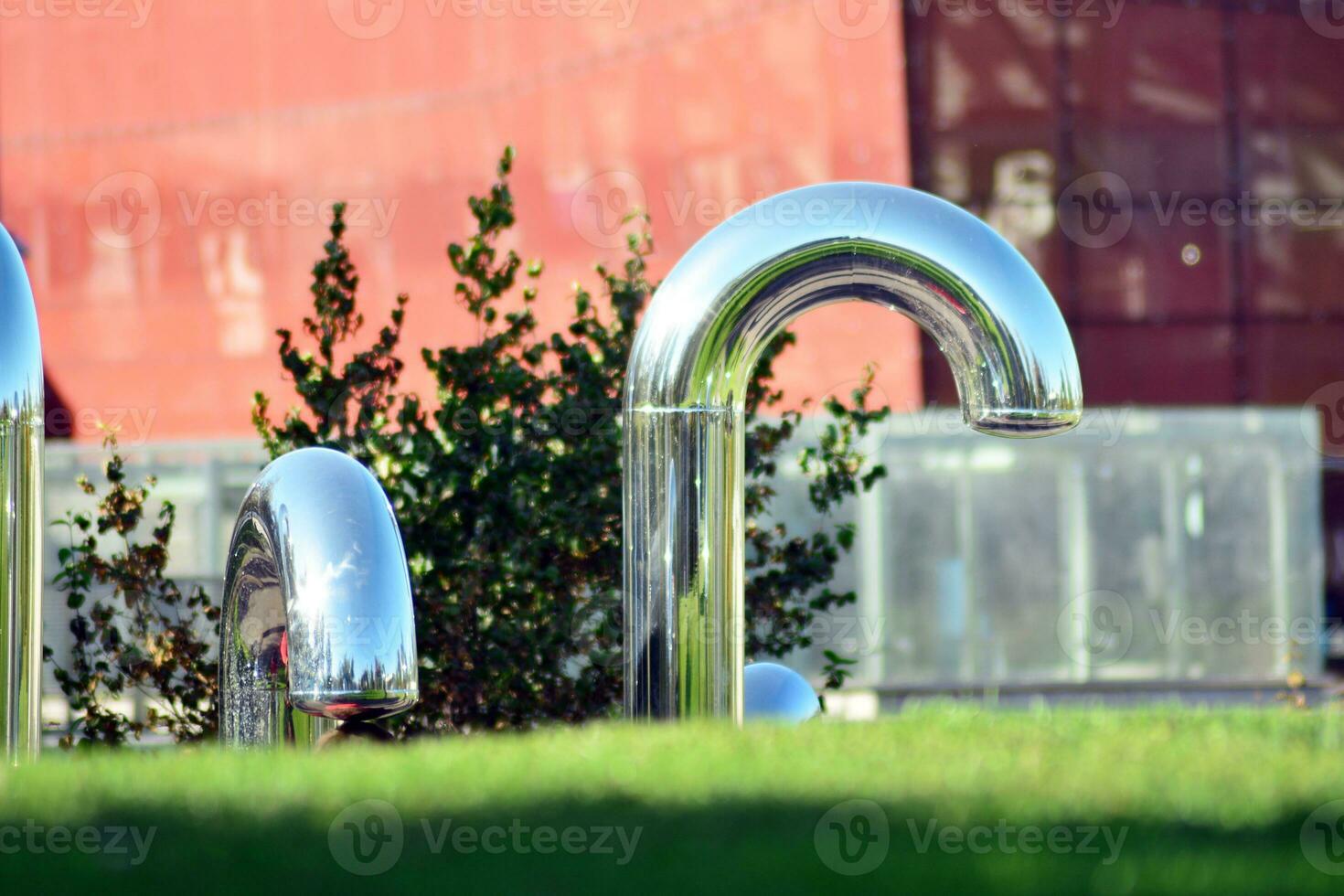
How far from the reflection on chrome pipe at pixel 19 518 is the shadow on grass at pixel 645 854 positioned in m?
2.23

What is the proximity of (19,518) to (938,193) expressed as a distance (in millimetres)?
12462

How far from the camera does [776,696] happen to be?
5.12 metres

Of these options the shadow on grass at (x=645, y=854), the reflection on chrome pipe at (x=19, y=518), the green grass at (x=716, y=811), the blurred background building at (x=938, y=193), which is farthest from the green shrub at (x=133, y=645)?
the blurred background building at (x=938, y=193)

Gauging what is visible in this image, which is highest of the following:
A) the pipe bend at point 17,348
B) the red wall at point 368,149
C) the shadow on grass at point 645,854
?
the red wall at point 368,149

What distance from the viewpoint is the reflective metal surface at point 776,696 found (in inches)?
198

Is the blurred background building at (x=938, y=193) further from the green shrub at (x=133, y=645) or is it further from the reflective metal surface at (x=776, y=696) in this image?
the reflective metal surface at (x=776, y=696)

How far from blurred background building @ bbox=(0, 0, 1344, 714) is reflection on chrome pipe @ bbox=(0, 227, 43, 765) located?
37.3 ft

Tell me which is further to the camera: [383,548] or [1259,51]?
[1259,51]

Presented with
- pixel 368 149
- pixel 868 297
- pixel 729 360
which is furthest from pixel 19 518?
pixel 368 149

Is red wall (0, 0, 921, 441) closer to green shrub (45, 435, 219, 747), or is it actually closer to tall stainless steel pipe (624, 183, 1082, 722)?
green shrub (45, 435, 219, 747)

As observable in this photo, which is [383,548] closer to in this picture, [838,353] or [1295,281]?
[838,353]

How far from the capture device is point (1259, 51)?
661 inches

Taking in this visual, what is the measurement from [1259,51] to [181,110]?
439 inches

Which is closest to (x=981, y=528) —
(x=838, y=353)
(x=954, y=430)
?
(x=954, y=430)
